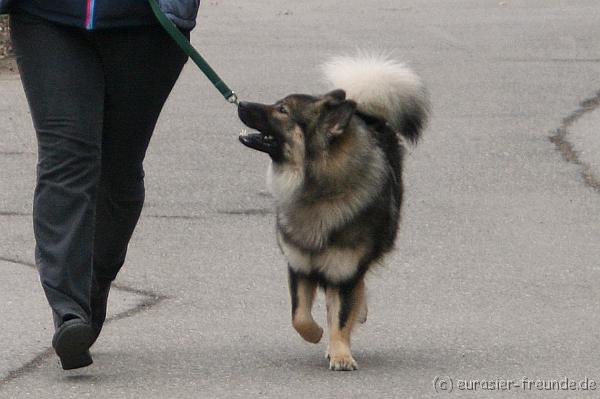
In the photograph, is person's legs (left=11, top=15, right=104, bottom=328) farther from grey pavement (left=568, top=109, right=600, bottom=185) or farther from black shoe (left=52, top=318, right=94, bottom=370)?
grey pavement (left=568, top=109, right=600, bottom=185)

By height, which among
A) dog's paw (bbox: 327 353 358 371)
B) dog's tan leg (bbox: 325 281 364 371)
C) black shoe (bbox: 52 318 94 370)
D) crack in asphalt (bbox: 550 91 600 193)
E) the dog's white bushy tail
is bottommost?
crack in asphalt (bbox: 550 91 600 193)

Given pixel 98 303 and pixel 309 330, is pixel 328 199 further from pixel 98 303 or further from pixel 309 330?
pixel 98 303

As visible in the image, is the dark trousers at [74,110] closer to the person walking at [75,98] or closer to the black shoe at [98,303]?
the person walking at [75,98]

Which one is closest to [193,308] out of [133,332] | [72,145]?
[133,332]

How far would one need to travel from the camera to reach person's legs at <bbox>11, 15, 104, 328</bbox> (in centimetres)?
468

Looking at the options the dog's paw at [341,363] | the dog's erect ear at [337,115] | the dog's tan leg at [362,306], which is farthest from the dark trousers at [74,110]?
the dog's tan leg at [362,306]

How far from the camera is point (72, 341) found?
15.3ft

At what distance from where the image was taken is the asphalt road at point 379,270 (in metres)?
5.04

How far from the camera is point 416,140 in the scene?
5.97 metres

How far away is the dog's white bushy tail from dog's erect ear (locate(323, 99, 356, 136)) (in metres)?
0.39

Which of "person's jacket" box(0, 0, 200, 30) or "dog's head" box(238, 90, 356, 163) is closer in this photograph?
"person's jacket" box(0, 0, 200, 30)

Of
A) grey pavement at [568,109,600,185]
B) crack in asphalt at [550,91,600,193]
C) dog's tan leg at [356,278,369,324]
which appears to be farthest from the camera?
grey pavement at [568,109,600,185]

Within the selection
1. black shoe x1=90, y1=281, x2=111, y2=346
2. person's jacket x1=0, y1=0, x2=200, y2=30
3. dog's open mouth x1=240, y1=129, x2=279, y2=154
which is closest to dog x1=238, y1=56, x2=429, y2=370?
dog's open mouth x1=240, y1=129, x2=279, y2=154

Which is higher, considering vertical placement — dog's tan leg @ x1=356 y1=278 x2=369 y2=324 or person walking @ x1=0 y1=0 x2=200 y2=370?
person walking @ x1=0 y1=0 x2=200 y2=370
